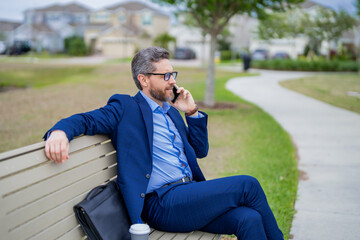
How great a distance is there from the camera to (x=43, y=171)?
220 centimetres

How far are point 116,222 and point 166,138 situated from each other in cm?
69

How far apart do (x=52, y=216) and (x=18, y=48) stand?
65684 mm

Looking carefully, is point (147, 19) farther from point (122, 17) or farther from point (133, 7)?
point (122, 17)

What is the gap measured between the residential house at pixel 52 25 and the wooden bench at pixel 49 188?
75653mm

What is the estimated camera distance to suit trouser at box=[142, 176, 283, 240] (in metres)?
2.61

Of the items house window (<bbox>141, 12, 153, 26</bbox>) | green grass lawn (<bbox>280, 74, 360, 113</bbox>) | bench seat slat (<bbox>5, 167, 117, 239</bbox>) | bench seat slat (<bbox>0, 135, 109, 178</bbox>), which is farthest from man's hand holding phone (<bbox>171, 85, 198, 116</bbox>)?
house window (<bbox>141, 12, 153, 26</bbox>)

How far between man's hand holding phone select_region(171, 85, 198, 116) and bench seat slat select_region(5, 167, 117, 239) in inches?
29.3

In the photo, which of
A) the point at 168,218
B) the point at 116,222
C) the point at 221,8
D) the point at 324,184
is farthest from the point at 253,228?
the point at 221,8

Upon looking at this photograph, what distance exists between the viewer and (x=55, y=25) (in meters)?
87.8

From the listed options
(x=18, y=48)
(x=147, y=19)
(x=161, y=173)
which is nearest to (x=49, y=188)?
(x=161, y=173)

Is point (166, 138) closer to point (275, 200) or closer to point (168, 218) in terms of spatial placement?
point (168, 218)

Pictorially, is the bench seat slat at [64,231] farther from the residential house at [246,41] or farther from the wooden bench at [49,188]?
the residential house at [246,41]

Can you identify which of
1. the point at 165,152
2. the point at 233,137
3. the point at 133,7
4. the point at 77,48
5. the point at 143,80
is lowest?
the point at 233,137

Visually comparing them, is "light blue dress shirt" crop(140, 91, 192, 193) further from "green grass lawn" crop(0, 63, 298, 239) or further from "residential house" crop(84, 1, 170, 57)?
"residential house" crop(84, 1, 170, 57)
